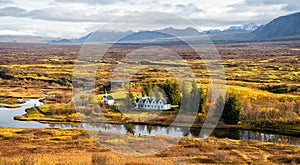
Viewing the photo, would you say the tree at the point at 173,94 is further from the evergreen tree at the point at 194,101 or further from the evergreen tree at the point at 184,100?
the evergreen tree at the point at 194,101

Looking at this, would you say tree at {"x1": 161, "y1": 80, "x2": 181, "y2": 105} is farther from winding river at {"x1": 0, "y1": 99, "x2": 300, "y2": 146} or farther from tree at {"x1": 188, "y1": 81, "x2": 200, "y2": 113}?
winding river at {"x1": 0, "y1": 99, "x2": 300, "y2": 146}

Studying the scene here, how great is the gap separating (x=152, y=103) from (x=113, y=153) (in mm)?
23611

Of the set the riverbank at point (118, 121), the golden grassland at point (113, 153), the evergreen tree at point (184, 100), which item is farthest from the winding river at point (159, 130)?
the evergreen tree at point (184, 100)

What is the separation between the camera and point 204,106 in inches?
2085

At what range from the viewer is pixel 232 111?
48.2 metres

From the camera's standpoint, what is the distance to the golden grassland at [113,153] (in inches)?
1164

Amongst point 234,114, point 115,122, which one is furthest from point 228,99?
point 115,122

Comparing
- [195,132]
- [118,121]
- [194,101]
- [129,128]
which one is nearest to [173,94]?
[194,101]

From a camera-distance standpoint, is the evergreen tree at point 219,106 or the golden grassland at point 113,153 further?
the evergreen tree at point 219,106

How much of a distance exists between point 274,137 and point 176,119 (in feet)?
42.8

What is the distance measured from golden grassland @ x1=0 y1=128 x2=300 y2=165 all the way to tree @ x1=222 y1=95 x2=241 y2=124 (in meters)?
8.71

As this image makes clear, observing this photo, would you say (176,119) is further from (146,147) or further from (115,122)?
(146,147)

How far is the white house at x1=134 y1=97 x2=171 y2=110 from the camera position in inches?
2136

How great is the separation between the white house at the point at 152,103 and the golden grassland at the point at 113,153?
14.4 meters
